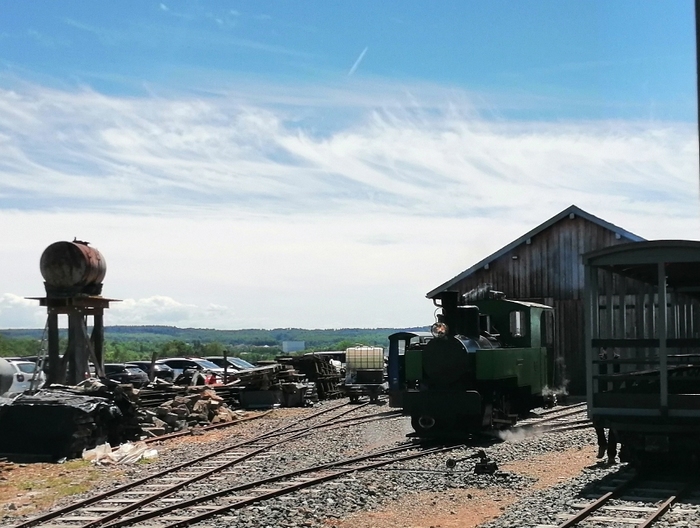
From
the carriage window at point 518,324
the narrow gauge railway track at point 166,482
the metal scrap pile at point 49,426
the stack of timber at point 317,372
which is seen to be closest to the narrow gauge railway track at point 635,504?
the narrow gauge railway track at point 166,482

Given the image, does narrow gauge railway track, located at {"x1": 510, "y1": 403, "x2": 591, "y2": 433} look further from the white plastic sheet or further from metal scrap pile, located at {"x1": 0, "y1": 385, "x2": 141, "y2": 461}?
metal scrap pile, located at {"x1": 0, "y1": 385, "x2": 141, "y2": 461}

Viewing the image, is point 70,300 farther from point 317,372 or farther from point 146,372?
point 146,372

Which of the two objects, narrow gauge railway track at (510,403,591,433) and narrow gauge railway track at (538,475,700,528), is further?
narrow gauge railway track at (510,403,591,433)

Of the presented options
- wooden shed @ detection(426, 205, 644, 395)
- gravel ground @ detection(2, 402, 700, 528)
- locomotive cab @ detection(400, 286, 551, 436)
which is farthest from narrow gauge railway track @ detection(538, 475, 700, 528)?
wooden shed @ detection(426, 205, 644, 395)

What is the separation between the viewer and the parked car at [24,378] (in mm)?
23422

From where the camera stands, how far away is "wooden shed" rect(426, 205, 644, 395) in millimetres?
26514

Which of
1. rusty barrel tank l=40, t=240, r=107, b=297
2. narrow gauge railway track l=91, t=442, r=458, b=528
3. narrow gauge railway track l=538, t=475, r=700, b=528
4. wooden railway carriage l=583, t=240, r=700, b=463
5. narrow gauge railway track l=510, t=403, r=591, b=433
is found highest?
rusty barrel tank l=40, t=240, r=107, b=297

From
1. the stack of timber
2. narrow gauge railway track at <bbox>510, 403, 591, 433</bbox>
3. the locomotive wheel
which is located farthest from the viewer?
the stack of timber

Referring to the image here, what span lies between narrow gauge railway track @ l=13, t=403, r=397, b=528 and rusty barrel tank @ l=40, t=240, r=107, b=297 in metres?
7.44

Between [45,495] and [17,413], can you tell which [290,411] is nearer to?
[17,413]

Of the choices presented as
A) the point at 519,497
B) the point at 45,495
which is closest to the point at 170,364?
the point at 45,495

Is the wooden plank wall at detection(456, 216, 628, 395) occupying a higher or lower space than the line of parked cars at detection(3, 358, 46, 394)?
higher

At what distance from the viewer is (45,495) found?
40.2 ft

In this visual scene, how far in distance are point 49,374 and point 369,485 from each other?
14765mm
